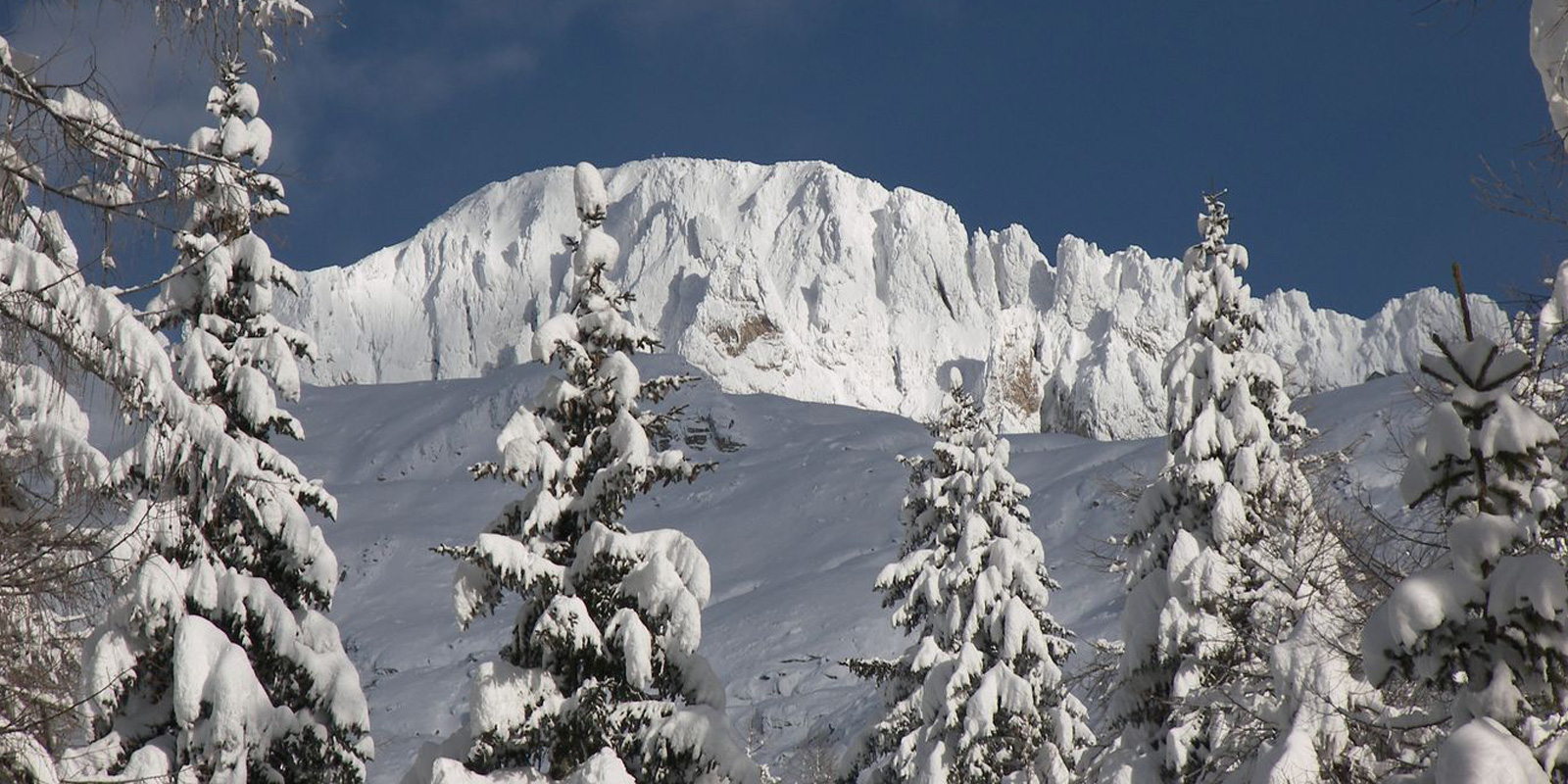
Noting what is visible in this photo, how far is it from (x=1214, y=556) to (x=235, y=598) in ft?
37.2

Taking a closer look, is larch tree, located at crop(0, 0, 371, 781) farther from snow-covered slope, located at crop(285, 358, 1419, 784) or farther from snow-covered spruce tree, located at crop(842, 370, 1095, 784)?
snow-covered slope, located at crop(285, 358, 1419, 784)

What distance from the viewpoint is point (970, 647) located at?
1991cm

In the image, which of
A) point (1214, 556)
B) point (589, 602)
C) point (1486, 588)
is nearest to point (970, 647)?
point (1214, 556)

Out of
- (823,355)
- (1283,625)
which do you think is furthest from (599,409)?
(823,355)

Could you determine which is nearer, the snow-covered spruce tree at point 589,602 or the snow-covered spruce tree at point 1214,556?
the snow-covered spruce tree at point 589,602

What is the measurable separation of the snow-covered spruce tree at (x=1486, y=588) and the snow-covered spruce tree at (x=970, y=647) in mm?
13362

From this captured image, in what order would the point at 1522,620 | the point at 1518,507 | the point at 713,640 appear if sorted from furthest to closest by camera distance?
the point at 713,640 → the point at 1518,507 → the point at 1522,620

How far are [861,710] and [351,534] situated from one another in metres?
39.0

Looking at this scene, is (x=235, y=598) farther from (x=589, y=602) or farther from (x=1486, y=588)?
(x=1486, y=588)

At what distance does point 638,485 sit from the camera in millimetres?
12680

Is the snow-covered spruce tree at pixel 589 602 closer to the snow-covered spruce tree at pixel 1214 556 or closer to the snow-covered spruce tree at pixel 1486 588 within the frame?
the snow-covered spruce tree at pixel 1214 556

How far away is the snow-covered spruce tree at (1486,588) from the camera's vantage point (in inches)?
229

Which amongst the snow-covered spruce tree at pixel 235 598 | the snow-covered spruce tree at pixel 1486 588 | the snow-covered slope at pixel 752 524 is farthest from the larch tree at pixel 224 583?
the snow-covered slope at pixel 752 524

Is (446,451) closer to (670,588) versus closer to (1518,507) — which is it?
(670,588)
